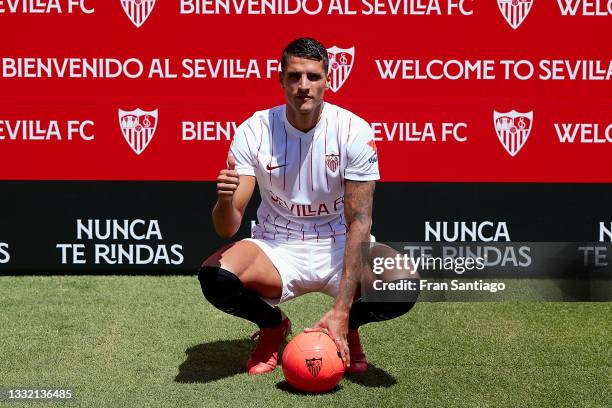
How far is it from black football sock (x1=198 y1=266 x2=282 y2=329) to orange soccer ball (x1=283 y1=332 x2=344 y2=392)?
0.33m

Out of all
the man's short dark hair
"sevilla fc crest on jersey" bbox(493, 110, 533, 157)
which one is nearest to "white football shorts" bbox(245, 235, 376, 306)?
the man's short dark hair

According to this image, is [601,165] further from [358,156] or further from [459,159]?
[358,156]

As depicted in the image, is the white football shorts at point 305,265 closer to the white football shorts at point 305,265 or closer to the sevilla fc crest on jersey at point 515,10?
the white football shorts at point 305,265

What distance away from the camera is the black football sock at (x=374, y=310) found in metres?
3.67

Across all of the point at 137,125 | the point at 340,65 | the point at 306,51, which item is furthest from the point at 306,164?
the point at 137,125

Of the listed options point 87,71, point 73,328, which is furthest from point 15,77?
point 73,328

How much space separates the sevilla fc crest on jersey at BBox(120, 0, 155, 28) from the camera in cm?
552

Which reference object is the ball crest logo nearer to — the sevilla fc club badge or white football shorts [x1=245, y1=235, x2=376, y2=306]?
white football shorts [x1=245, y1=235, x2=376, y2=306]

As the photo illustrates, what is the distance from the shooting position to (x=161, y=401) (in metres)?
3.44

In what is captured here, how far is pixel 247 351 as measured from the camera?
421 centimetres

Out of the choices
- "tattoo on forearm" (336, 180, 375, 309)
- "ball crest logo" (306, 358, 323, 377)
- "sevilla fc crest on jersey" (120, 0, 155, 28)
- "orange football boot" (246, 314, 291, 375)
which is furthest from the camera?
"sevilla fc crest on jersey" (120, 0, 155, 28)

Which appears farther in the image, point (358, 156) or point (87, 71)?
point (87, 71)

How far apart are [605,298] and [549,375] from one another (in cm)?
177

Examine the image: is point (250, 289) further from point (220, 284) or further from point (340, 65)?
point (340, 65)
